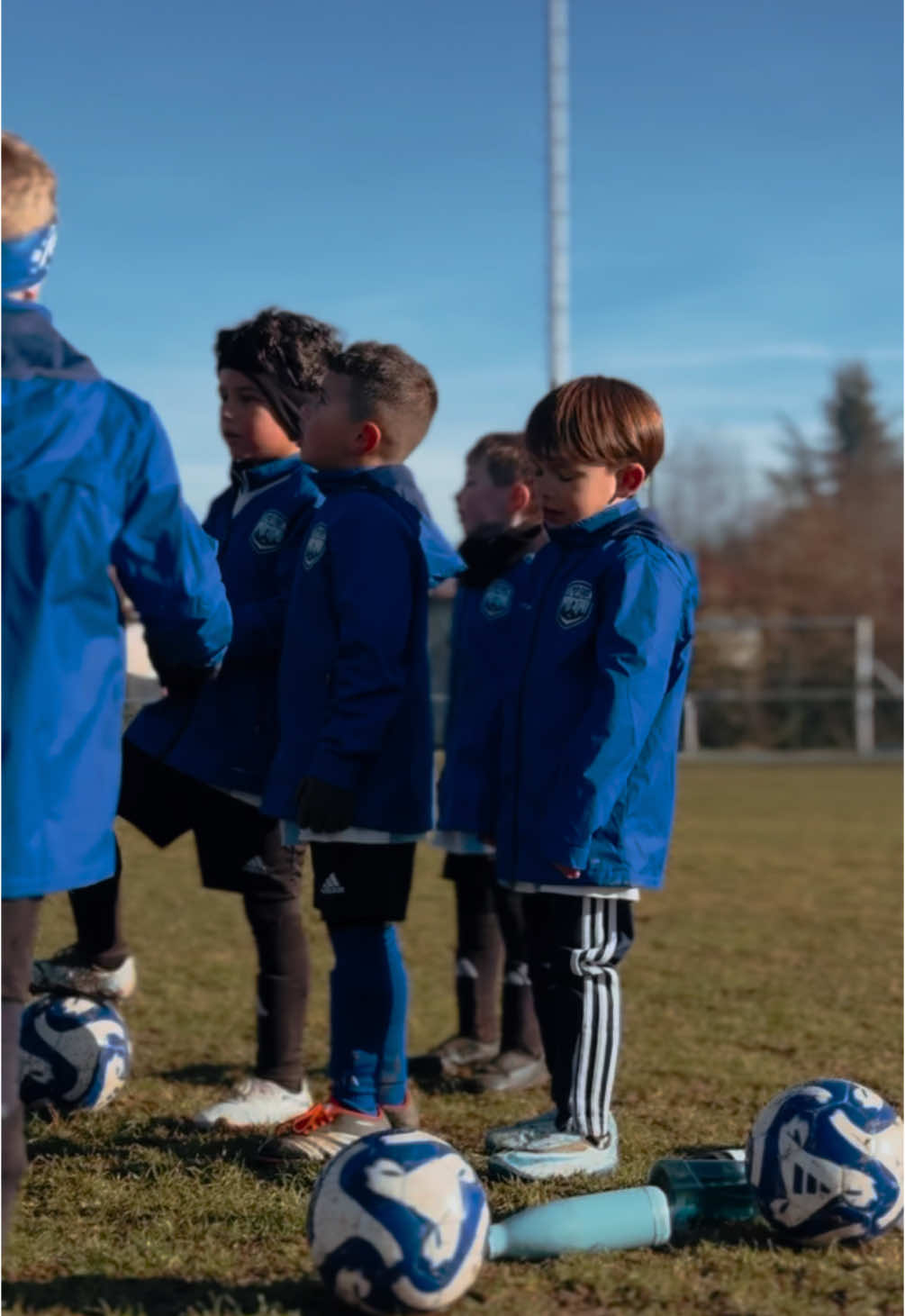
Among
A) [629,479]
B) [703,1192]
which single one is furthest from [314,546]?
[703,1192]

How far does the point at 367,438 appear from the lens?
414 centimetres

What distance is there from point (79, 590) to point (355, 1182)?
1.09 m

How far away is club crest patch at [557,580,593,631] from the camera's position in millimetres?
3803

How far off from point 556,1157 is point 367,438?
1762 millimetres

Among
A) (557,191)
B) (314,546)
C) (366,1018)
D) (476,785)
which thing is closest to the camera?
(366,1018)

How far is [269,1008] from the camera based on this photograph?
437cm

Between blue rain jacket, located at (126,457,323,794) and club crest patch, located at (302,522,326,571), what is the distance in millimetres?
273

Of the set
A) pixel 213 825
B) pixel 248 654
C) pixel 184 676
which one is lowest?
pixel 213 825

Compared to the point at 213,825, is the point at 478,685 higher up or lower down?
higher up

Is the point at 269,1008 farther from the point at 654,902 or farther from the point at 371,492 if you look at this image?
the point at 654,902

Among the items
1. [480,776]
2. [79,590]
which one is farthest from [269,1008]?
[79,590]

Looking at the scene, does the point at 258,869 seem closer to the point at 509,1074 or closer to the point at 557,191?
the point at 509,1074

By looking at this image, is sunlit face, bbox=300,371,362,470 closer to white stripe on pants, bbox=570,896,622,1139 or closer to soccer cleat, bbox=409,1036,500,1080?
white stripe on pants, bbox=570,896,622,1139

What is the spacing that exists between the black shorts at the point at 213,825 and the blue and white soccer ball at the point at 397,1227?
5.12ft
